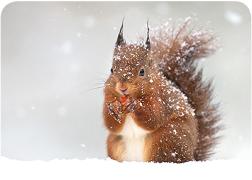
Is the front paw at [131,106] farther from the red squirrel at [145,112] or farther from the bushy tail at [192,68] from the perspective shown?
the bushy tail at [192,68]

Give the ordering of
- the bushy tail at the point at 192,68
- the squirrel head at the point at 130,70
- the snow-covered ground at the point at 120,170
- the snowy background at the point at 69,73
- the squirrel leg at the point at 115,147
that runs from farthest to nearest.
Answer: the snowy background at the point at 69,73 < the bushy tail at the point at 192,68 < the squirrel leg at the point at 115,147 < the squirrel head at the point at 130,70 < the snow-covered ground at the point at 120,170

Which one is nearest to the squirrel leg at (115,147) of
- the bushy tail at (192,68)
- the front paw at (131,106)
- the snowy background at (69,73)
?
the front paw at (131,106)

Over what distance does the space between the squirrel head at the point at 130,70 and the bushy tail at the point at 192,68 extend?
37 cm

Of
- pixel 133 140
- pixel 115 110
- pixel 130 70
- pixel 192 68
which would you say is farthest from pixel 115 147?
pixel 192 68

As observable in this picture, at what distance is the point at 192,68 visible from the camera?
12.6ft

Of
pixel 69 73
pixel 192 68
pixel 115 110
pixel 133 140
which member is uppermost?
pixel 192 68

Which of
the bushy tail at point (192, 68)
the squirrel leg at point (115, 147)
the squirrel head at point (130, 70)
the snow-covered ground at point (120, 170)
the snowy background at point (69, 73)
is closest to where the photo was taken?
the snow-covered ground at point (120, 170)

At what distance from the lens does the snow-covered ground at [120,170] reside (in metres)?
3.11

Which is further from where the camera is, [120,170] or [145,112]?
[145,112]

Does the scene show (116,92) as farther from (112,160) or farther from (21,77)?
(21,77)

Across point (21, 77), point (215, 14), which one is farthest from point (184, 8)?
point (21, 77)

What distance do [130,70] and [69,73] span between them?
2.45m

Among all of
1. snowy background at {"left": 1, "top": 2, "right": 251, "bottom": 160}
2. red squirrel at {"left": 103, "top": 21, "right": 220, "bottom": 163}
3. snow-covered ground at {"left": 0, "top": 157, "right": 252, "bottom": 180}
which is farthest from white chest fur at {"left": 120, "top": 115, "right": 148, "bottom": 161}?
snowy background at {"left": 1, "top": 2, "right": 251, "bottom": 160}

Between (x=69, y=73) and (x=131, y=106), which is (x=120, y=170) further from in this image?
(x=69, y=73)
